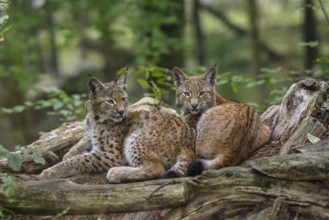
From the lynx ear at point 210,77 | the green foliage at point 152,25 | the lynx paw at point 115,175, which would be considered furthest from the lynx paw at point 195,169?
the green foliage at point 152,25

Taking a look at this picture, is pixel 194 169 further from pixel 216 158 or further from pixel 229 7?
pixel 229 7

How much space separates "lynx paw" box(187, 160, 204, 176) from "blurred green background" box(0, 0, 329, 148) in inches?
121

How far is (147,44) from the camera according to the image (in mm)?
9359

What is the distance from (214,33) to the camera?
508 inches

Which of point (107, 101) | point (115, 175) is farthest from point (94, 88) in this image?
point (115, 175)

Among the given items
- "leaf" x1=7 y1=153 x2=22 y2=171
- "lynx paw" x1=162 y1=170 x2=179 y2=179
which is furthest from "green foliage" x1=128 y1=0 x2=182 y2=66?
"leaf" x1=7 y1=153 x2=22 y2=171

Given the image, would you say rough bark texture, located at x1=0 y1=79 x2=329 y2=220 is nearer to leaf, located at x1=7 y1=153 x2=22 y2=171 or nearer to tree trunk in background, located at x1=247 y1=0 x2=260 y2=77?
leaf, located at x1=7 y1=153 x2=22 y2=171

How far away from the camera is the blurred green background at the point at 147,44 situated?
9758 millimetres

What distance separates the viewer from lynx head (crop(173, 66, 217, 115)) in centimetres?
581

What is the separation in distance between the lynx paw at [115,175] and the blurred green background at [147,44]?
8.52 ft

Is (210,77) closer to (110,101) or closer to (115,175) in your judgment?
(110,101)

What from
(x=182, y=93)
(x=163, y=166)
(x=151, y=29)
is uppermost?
(x=151, y=29)

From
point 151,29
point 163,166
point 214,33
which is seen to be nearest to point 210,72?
point 163,166

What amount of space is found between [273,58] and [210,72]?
23.7 feet
